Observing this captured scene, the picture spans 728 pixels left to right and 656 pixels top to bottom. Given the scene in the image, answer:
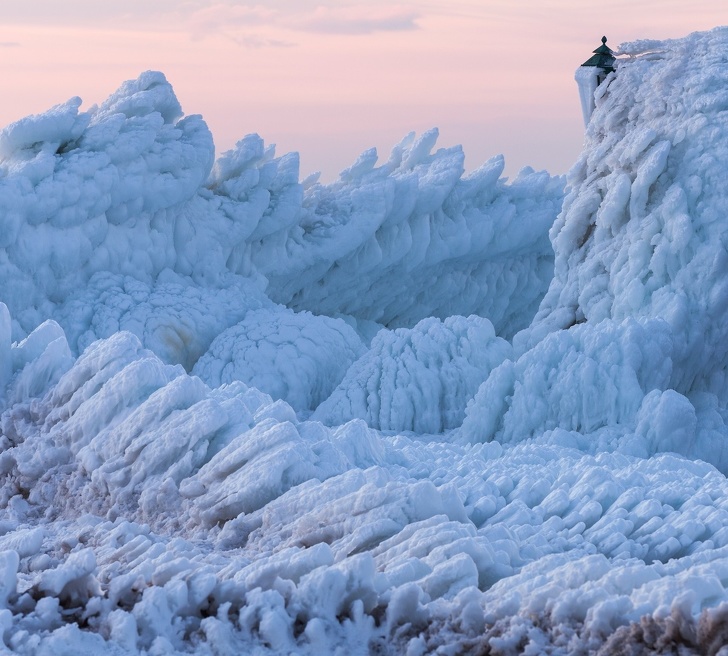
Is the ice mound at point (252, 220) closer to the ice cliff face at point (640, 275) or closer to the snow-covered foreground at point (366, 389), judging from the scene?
the snow-covered foreground at point (366, 389)

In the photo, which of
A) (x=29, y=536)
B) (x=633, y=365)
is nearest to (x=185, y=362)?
(x=633, y=365)

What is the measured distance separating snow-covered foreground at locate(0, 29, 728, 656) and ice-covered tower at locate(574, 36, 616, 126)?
0.22 meters

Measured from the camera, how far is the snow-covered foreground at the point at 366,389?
391 cm

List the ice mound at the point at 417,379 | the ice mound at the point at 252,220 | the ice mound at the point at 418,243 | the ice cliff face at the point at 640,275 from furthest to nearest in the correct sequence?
the ice mound at the point at 418,243, the ice mound at the point at 252,220, the ice mound at the point at 417,379, the ice cliff face at the point at 640,275

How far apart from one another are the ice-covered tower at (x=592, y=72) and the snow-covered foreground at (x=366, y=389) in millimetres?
218

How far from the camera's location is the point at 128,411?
213 inches

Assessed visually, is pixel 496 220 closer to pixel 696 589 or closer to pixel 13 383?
pixel 13 383

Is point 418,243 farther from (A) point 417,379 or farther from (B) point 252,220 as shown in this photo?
(A) point 417,379

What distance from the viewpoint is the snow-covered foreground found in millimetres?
3908

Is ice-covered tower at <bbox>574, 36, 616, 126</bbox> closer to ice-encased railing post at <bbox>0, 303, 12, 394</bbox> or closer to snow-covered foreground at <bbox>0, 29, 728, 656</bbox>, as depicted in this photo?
snow-covered foreground at <bbox>0, 29, 728, 656</bbox>

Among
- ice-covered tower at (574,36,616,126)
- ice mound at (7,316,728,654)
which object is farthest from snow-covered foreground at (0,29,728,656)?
ice-covered tower at (574,36,616,126)

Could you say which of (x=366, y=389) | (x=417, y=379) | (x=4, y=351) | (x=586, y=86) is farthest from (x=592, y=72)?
(x=4, y=351)

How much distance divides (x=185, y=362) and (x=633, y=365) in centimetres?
338

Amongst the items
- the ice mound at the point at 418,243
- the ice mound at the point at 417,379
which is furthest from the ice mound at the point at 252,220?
the ice mound at the point at 417,379
